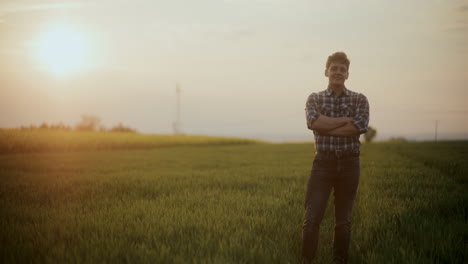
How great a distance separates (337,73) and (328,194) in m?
1.48

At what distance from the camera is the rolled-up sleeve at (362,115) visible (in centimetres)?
387

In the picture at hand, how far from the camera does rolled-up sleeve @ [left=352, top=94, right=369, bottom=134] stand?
12.7ft

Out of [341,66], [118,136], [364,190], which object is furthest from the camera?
[118,136]

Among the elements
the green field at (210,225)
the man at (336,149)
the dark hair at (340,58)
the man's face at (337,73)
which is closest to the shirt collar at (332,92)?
the man at (336,149)

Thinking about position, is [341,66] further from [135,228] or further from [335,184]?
[135,228]

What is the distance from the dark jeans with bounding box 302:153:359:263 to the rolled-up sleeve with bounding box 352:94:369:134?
0.37 meters

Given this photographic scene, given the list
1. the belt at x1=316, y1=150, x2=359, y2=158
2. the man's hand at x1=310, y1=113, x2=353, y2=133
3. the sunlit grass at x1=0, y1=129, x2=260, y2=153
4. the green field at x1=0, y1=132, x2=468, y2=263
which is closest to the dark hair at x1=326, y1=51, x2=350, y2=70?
the man's hand at x1=310, y1=113, x2=353, y2=133

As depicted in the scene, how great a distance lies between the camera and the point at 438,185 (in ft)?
30.5

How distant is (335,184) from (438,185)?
7.12 m

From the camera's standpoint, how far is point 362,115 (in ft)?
12.9

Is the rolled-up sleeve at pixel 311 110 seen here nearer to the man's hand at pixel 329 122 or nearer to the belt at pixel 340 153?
the man's hand at pixel 329 122

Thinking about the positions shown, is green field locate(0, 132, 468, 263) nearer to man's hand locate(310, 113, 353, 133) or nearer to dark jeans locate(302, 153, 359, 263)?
dark jeans locate(302, 153, 359, 263)

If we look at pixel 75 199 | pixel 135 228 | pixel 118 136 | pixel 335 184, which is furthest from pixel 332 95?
pixel 118 136

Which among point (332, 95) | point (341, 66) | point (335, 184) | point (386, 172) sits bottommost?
point (386, 172)
